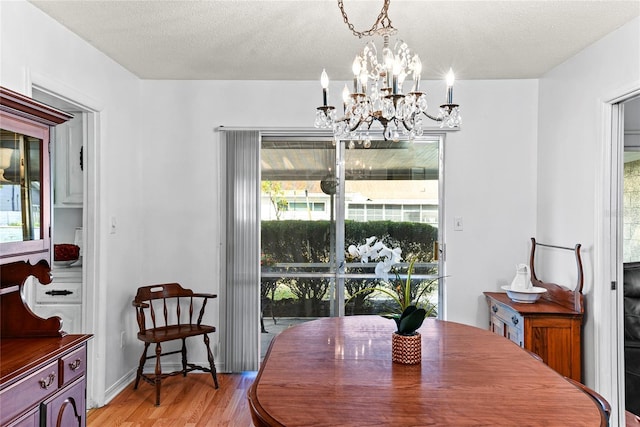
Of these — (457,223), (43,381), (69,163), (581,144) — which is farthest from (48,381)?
(581,144)

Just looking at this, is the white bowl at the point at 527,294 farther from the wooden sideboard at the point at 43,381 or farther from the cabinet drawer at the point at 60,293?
the cabinet drawer at the point at 60,293

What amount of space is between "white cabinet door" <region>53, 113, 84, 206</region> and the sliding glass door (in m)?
1.44

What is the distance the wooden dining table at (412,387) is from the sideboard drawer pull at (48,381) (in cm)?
88

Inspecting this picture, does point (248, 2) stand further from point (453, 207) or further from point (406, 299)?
point (453, 207)

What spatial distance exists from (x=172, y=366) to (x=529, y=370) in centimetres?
316

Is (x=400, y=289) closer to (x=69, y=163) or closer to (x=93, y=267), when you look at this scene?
(x=93, y=267)

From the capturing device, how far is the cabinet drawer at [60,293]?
3.51 metres

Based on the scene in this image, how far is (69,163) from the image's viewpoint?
365 cm

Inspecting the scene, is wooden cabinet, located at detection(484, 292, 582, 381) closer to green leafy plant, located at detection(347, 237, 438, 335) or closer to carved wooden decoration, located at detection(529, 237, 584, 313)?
carved wooden decoration, located at detection(529, 237, 584, 313)

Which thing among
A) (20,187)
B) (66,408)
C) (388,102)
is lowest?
(66,408)

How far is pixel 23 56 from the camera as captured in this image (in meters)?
2.57

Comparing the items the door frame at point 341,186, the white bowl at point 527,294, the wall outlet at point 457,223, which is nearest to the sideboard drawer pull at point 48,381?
the door frame at point 341,186

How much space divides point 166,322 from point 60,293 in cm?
79

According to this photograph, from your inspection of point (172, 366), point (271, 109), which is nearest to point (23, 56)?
point (271, 109)
